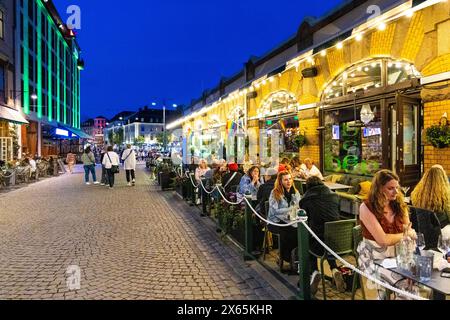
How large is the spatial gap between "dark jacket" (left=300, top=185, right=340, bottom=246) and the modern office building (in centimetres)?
2405

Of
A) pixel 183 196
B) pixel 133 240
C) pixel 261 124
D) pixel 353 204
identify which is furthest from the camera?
pixel 261 124

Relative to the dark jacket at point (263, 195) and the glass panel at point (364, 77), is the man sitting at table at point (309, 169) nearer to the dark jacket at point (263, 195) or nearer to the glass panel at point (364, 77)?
the glass panel at point (364, 77)

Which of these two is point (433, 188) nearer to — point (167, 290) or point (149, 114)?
point (167, 290)

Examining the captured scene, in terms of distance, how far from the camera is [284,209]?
555 centimetres

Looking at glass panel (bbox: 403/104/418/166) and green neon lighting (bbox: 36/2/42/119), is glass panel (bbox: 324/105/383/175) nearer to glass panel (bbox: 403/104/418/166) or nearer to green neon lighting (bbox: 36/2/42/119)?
glass panel (bbox: 403/104/418/166)

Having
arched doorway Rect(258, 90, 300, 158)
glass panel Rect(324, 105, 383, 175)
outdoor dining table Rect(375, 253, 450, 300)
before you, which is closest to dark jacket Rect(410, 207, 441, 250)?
outdoor dining table Rect(375, 253, 450, 300)

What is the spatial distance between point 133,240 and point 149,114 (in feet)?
363

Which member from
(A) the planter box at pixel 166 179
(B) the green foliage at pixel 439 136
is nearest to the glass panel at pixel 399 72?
(B) the green foliage at pixel 439 136

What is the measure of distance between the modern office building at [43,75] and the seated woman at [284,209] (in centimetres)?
2327

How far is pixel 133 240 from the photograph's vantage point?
23.9 ft

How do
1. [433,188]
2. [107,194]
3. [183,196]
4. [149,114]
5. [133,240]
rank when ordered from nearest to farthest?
1. [433,188]
2. [133,240]
3. [183,196]
4. [107,194]
5. [149,114]

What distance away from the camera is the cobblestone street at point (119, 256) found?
476 centimetres

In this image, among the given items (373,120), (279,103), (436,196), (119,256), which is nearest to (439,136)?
(373,120)
